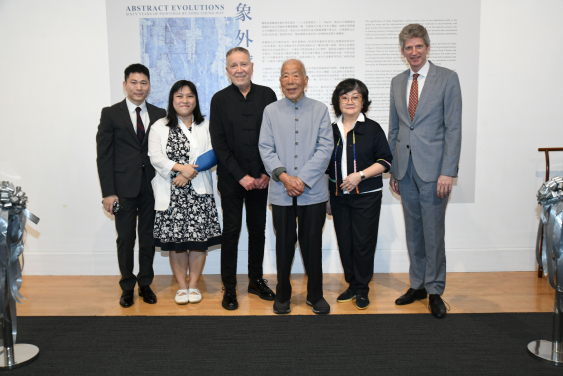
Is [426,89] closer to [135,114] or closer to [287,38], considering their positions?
[287,38]

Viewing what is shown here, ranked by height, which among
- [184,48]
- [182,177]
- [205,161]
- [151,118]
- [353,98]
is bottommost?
[182,177]

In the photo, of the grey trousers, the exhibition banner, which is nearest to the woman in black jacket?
the grey trousers

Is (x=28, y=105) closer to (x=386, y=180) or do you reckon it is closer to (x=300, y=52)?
(x=300, y=52)

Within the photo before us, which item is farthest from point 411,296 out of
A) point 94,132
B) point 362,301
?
point 94,132

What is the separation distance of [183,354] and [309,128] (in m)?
1.62

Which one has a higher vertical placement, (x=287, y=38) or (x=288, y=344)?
(x=287, y=38)

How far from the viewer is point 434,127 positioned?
2967 mm

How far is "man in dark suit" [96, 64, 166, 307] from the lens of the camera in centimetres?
323

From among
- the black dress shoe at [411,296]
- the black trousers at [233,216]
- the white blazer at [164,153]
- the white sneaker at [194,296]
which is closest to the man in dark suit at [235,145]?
the black trousers at [233,216]

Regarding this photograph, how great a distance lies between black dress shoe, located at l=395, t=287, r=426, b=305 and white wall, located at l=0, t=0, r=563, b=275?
0.86 m

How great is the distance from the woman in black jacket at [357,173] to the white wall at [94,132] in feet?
3.48

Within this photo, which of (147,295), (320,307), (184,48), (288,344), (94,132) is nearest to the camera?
(288,344)

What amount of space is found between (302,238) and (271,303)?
0.64 m

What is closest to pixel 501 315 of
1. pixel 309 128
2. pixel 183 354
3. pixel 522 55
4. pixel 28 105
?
pixel 309 128
